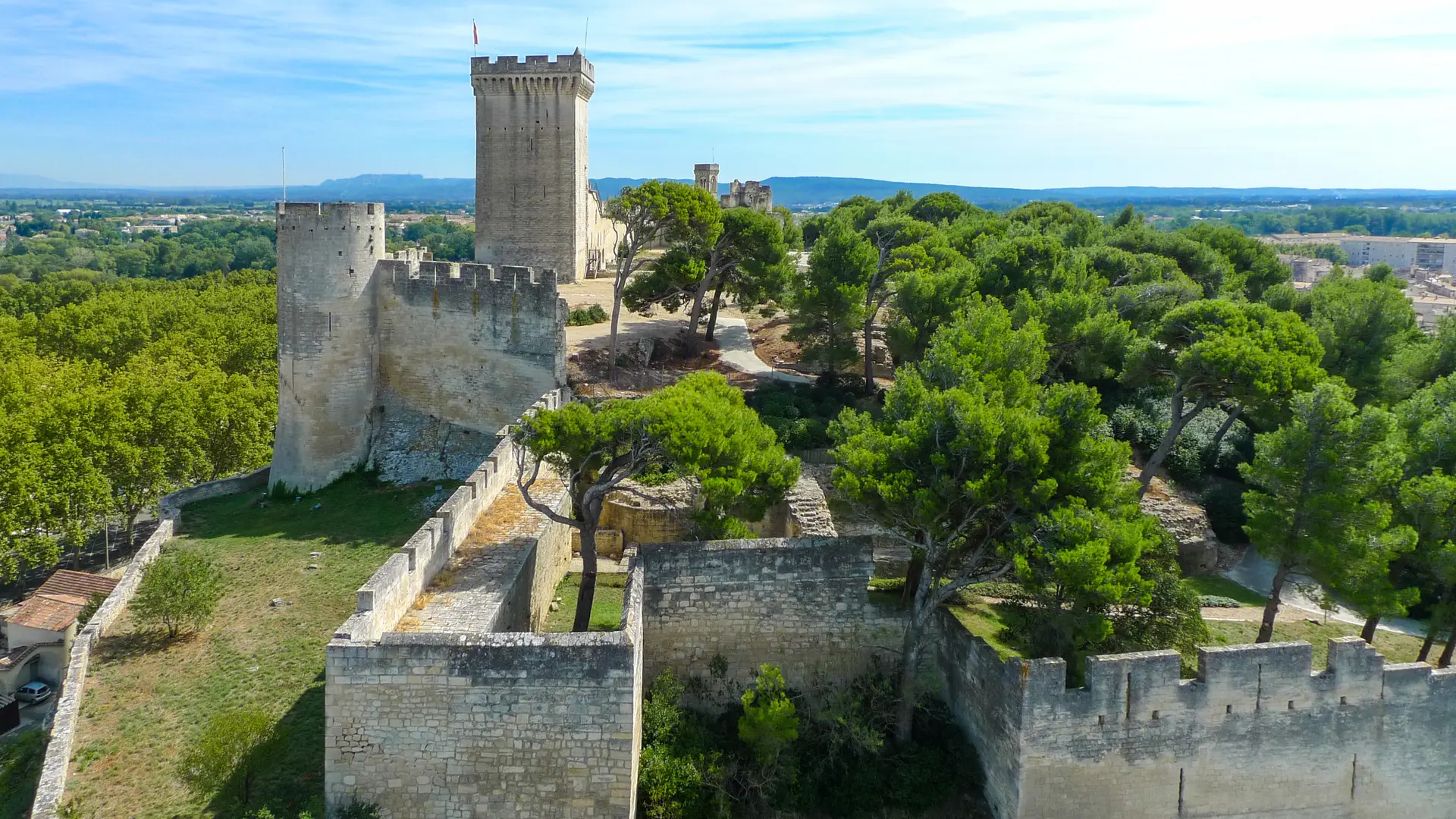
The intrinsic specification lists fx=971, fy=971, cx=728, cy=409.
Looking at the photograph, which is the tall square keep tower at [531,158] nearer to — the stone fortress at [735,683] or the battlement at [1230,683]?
the stone fortress at [735,683]

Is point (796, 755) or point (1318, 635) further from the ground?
point (1318, 635)

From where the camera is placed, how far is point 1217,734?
13930mm

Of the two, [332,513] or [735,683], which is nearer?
[735,683]

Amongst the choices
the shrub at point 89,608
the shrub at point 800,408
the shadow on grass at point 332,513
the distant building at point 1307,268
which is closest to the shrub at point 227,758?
the shadow on grass at point 332,513

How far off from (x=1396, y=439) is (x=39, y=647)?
2670 centimetres

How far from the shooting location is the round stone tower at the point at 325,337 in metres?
22.9

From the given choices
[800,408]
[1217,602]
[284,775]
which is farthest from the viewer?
[800,408]

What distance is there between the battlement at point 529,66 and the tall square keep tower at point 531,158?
28 millimetres

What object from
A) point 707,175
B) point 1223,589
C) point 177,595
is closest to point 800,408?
point 1223,589

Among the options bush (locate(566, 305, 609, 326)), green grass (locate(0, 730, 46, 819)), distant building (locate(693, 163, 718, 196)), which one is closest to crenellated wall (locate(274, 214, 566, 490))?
green grass (locate(0, 730, 46, 819))

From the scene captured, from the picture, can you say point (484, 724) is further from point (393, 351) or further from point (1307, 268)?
point (1307, 268)

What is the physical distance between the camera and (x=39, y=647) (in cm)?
2025

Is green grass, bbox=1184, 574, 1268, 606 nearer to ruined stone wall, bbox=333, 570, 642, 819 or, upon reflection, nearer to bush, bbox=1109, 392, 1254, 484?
bush, bbox=1109, 392, 1254, 484

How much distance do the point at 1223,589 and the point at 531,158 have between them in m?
27.7
